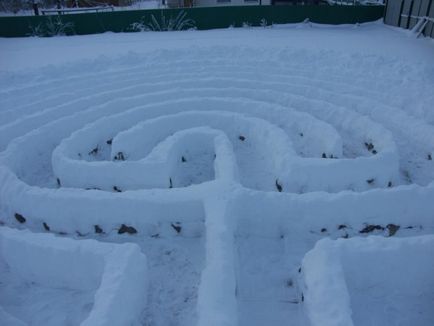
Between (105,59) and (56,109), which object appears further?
(105,59)

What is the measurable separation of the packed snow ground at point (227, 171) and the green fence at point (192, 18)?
1062cm

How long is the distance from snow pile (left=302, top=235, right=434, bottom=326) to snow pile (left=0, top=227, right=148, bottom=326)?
8.87 ft

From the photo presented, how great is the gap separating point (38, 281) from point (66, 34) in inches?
962

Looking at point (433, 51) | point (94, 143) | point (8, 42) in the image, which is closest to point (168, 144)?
point (94, 143)

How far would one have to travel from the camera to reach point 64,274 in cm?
676

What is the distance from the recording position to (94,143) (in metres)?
11.3

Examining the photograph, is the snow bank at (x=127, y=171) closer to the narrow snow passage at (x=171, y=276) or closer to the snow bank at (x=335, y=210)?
the snow bank at (x=335, y=210)

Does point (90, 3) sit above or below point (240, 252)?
above

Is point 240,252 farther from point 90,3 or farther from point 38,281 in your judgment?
point 90,3

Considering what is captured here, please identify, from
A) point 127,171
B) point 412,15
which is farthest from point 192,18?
point 127,171

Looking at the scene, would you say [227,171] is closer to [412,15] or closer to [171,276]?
[171,276]

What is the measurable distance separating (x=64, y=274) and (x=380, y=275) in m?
5.31

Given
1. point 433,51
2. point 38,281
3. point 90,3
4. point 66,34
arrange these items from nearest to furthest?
point 38,281 < point 433,51 < point 66,34 < point 90,3

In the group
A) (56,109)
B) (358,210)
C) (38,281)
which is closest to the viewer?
(38,281)
